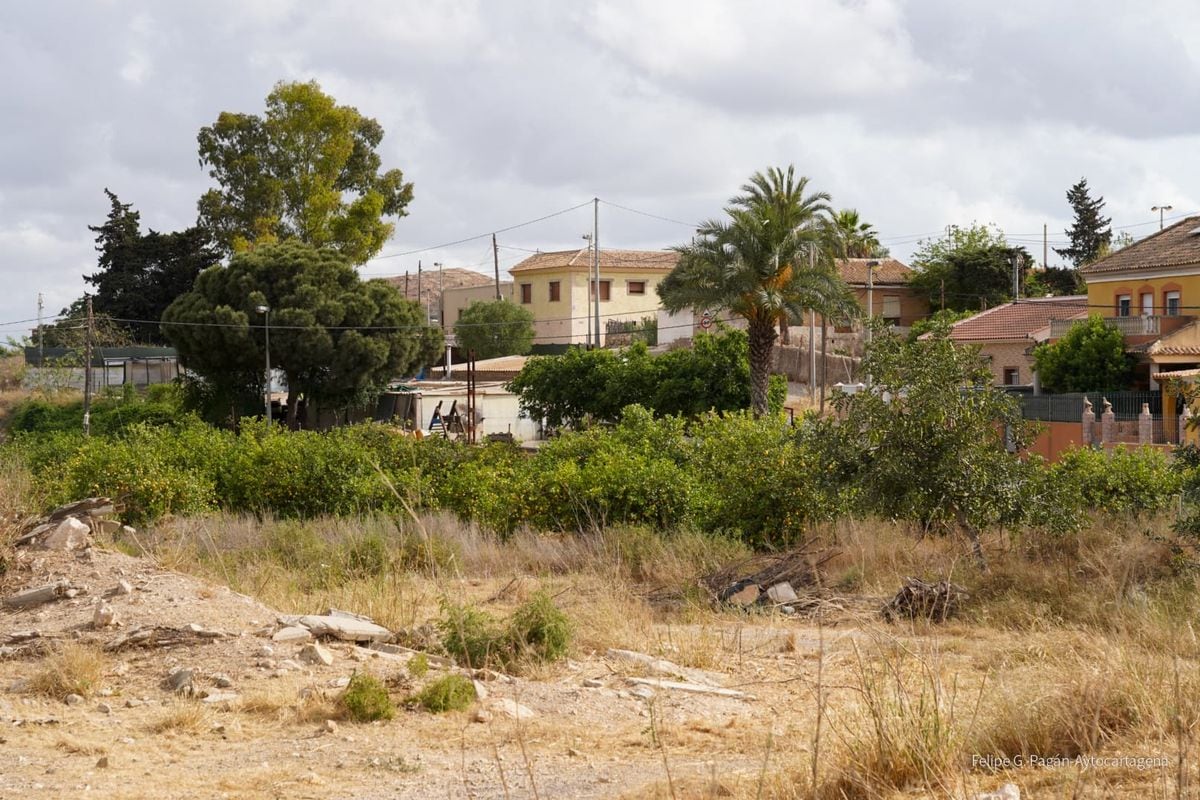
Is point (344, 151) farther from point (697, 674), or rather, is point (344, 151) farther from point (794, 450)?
point (697, 674)

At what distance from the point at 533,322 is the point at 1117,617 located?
62144 mm

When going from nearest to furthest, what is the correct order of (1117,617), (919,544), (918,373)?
(1117,617), (918,373), (919,544)

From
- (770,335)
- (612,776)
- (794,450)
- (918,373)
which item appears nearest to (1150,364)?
(770,335)

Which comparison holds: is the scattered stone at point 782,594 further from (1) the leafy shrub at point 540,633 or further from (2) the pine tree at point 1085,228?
(2) the pine tree at point 1085,228

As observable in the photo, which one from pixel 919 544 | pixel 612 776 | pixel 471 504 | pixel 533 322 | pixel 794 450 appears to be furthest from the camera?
pixel 533 322

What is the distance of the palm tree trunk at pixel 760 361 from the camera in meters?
36.0

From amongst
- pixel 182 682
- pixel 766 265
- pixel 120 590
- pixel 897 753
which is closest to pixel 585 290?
pixel 766 265

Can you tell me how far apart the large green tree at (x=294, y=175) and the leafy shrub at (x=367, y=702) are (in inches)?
1694

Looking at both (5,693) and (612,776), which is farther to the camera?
(5,693)

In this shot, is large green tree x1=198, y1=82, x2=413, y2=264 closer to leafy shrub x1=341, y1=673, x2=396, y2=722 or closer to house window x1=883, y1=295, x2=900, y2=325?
house window x1=883, y1=295, x2=900, y2=325

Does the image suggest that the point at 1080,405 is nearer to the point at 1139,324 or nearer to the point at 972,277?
the point at 1139,324

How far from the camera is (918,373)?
13203mm

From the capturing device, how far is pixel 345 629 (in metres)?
9.45

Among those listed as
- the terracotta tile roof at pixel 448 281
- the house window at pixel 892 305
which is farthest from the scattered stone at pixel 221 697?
the terracotta tile roof at pixel 448 281
